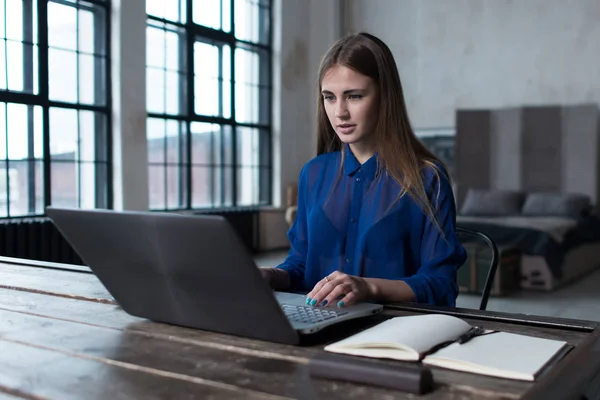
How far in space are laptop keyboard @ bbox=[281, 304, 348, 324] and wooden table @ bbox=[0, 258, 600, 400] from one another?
0.27 ft

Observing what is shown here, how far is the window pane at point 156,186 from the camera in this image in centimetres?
732

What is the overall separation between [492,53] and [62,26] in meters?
3.94

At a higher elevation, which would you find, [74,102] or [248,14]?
[248,14]

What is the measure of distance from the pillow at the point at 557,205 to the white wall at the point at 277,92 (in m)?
3.26

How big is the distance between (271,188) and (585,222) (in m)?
4.74

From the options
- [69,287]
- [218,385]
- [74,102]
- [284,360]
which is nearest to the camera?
[218,385]

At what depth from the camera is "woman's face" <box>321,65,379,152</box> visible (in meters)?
1.68

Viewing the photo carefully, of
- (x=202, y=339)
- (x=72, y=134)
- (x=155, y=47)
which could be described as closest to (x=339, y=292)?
(x=202, y=339)

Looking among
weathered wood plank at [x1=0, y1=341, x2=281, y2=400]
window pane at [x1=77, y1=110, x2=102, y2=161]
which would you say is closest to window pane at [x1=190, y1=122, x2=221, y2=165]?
window pane at [x1=77, y1=110, x2=102, y2=161]

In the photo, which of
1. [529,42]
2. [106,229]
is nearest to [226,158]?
[529,42]

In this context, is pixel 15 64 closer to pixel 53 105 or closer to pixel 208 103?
pixel 53 105

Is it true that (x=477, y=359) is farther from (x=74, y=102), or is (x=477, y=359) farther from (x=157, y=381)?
(x=74, y=102)

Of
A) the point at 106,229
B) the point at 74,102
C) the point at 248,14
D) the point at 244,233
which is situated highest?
the point at 248,14

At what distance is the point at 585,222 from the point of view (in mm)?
5043
